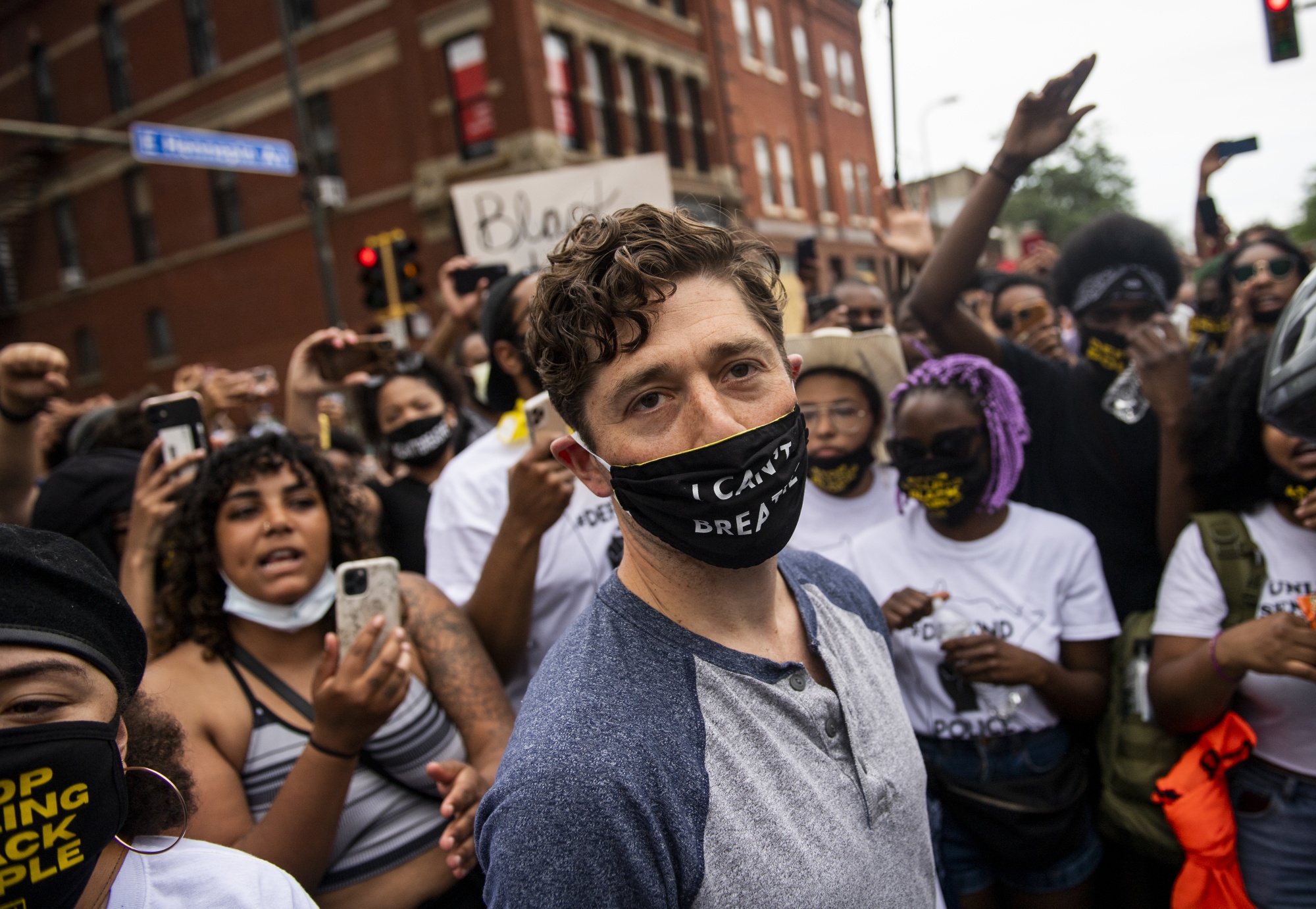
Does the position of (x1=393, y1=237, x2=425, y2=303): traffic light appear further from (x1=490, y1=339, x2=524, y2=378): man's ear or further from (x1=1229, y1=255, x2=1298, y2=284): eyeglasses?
(x1=1229, y1=255, x2=1298, y2=284): eyeglasses

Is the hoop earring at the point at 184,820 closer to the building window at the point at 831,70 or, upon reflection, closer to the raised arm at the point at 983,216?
the raised arm at the point at 983,216

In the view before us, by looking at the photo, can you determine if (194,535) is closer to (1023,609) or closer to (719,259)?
(719,259)

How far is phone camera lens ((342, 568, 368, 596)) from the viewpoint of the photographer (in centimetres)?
216

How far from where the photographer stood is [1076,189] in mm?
42062

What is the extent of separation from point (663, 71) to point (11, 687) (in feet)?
74.9

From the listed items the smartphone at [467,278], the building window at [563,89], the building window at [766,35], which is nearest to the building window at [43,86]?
the building window at [563,89]

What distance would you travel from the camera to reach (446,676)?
2.36 metres

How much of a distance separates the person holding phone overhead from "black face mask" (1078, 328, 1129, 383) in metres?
2.06

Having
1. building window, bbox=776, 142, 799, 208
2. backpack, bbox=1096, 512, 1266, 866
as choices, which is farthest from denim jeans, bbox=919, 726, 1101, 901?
building window, bbox=776, 142, 799, 208

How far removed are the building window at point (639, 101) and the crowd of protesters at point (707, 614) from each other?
17828 mm

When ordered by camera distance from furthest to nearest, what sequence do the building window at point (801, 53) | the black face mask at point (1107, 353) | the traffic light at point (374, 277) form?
the building window at point (801, 53) → the traffic light at point (374, 277) → the black face mask at point (1107, 353)

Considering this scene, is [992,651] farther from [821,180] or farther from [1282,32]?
[821,180]

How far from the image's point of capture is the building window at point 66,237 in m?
24.7

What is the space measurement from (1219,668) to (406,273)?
9.37 m
